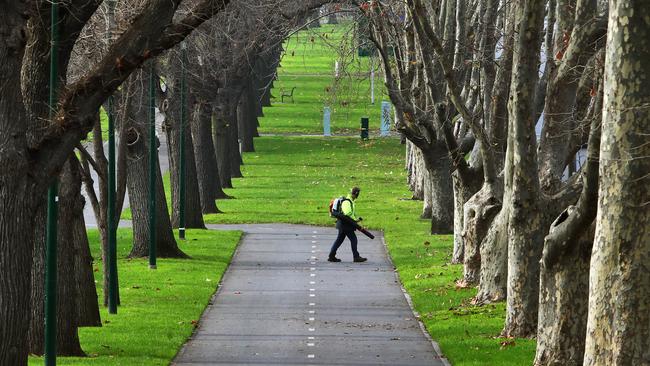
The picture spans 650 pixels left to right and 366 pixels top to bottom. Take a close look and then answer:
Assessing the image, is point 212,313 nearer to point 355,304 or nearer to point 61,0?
point 355,304

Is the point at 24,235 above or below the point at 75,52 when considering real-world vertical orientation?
below

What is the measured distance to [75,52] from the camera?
818 inches

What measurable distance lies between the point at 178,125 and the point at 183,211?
2535mm

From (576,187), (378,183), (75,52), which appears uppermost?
(75,52)

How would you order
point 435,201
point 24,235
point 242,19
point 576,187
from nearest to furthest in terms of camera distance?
1. point 24,235
2. point 576,187
3. point 242,19
4. point 435,201

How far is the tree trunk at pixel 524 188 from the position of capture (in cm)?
1908

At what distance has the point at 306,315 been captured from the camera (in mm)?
22656

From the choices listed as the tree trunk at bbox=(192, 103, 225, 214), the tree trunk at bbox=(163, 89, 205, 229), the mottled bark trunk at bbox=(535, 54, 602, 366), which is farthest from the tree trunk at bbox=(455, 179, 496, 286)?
the tree trunk at bbox=(192, 103, 225, 214)

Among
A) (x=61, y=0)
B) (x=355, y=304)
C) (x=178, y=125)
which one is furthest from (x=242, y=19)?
(x=61, y=0)

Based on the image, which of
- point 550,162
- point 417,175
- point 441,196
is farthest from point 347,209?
point 417,175

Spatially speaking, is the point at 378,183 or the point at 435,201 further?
the point at 378,183

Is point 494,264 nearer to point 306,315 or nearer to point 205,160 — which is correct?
point 306,315

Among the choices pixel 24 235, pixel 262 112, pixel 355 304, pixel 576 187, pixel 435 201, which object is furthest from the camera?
pixel 262 112

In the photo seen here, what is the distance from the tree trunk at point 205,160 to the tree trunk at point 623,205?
29161 millimetres
